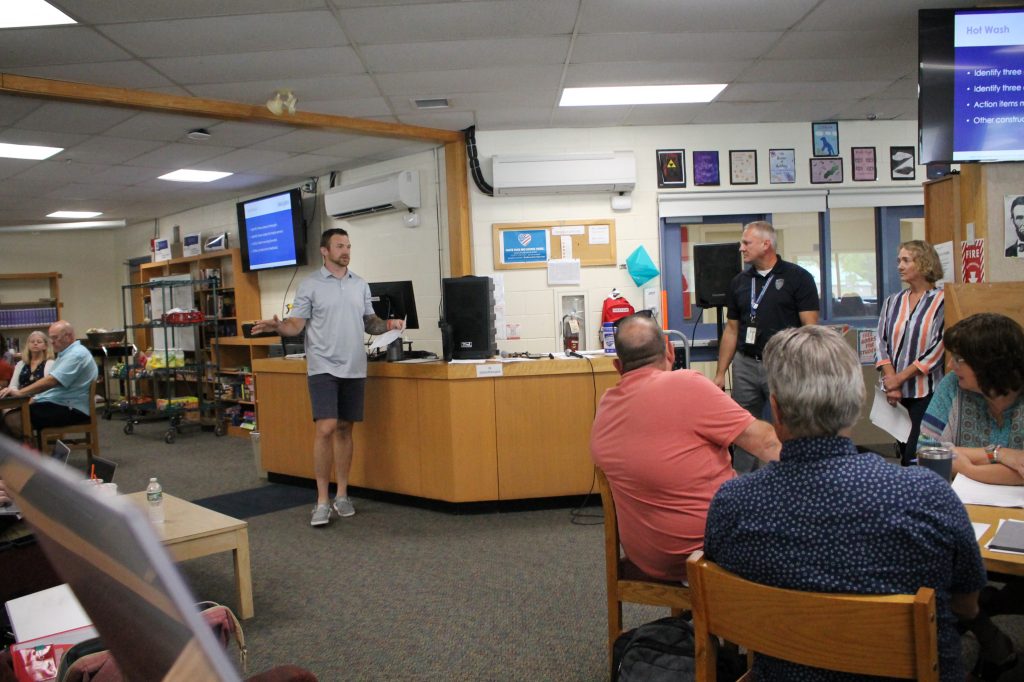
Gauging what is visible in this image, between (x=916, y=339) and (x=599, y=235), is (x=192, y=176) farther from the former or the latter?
(x=916, y=339)

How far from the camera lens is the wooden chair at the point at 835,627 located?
107cm

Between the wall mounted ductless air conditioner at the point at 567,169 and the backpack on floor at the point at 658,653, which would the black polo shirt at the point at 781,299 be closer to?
the wall mounted ductless air conditioner at the point at 567,169

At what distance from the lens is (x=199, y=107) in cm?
464

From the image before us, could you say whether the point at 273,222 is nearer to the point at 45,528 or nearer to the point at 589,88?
the point at 589,88

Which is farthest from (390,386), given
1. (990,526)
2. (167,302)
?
(167,302)

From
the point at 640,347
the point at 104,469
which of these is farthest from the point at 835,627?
the point at 104,469

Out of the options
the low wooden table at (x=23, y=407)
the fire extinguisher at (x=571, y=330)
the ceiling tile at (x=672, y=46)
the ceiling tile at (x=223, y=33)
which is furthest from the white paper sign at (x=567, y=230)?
the low wooden table at (x=23, y=407)

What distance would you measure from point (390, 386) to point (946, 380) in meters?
3.14

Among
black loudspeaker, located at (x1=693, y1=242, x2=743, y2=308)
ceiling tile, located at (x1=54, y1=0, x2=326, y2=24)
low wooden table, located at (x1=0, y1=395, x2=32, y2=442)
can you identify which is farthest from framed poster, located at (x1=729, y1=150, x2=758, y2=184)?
low wooden table, located at (x1=0, y1=395, x2=32, y2=442)

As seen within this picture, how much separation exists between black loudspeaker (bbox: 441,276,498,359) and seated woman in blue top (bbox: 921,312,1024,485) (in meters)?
2.65

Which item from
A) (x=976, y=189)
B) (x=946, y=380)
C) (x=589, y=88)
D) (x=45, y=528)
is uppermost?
(x=589, y=88)

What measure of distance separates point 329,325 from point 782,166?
3.84 m

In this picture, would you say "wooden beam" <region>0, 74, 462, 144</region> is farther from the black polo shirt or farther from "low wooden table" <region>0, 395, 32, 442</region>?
the black polo shirt

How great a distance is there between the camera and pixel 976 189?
313 cm
